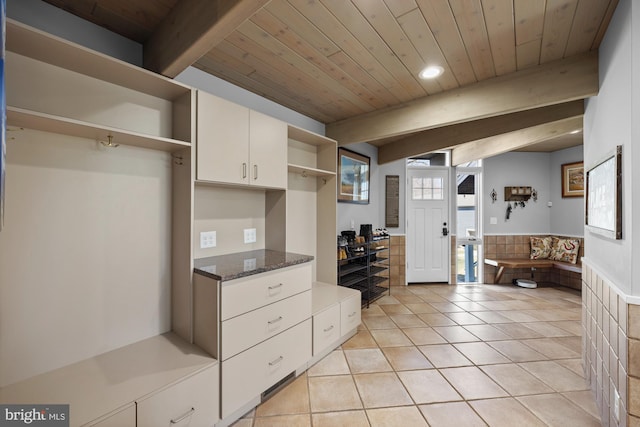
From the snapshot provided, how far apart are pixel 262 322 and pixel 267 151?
4.04 feet

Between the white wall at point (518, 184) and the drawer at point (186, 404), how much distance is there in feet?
16.4

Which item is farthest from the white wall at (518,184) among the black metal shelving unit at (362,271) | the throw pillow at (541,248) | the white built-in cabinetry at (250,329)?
the white built-in cabinetry at (250,329)

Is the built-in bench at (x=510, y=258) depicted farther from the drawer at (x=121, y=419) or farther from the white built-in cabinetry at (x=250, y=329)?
the drawer at (x=121, y=419)

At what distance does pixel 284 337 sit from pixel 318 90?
6.68 ft

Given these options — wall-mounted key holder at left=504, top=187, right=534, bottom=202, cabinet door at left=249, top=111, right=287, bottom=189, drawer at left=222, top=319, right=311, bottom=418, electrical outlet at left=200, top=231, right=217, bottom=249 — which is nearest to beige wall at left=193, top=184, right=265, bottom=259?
electrical outlet at left=200, top=231, right=217, bottom=249

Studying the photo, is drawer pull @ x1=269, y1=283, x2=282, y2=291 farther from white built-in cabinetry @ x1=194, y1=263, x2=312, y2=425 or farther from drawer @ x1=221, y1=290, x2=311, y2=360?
drawer @ x1=221, y1=290, x2=311, y2=360

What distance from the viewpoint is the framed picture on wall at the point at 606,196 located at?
140 centimetres

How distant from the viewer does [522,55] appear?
186cm

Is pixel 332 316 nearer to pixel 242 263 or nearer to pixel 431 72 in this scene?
pixel 242 263

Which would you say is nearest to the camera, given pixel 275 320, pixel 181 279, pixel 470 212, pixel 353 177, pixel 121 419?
pixel 121 419

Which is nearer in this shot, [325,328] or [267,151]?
[267,151]

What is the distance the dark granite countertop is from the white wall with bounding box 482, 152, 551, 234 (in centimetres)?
432

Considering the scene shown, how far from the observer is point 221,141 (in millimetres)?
1756

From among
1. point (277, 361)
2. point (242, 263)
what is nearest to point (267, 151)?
point (242, 263)
